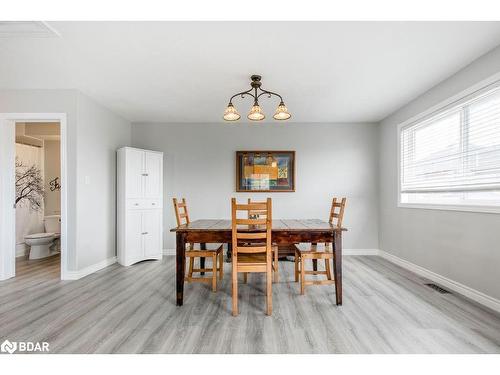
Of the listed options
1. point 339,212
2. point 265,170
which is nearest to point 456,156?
point 339,212

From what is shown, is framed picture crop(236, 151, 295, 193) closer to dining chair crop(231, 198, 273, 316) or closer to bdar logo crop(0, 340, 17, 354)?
dining chair crop(231, 198, 273, 316)

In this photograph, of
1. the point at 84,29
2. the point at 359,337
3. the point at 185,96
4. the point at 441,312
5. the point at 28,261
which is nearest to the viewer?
the point at 359,337

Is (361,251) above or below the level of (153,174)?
below

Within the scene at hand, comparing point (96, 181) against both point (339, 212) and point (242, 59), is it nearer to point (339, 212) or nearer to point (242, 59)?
point (242, 59)

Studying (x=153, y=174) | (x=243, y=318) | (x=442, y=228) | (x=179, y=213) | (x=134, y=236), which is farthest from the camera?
(x=153, y=174)

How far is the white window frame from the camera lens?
97.7 inches

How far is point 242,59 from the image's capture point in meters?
2.55

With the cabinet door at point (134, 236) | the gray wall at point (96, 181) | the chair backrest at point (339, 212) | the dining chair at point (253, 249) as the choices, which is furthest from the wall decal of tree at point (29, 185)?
the chair backrest at point (339, 212)

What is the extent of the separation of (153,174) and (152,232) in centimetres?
99

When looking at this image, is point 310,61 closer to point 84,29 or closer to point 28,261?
point 84,29

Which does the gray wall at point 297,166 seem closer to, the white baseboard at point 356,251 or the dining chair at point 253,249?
the white baseboard at point 356,251
